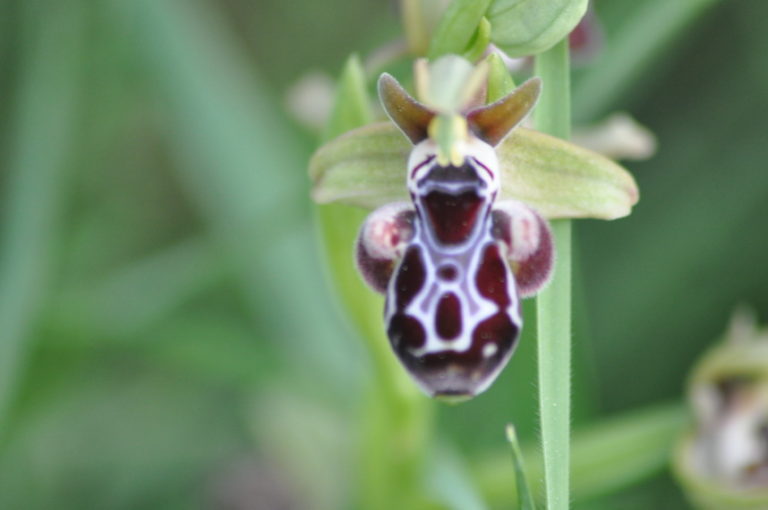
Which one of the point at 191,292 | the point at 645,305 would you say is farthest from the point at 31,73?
the point at 645,305

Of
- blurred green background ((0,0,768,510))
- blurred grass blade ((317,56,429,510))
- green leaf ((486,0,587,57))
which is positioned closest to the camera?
green leaf ((486,0,587,57))

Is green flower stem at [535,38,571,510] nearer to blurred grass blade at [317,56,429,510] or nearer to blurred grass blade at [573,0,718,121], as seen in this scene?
blurred grass blade at [317,56,429,510]

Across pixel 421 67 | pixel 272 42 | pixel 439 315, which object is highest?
pixel 272 42

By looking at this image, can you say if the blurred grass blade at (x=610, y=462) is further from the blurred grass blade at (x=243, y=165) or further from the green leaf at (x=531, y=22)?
the green leaf at (x=531, y=22)

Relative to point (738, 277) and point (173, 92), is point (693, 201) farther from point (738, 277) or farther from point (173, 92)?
point (173, 92)

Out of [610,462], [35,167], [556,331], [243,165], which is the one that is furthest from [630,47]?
[35,167]

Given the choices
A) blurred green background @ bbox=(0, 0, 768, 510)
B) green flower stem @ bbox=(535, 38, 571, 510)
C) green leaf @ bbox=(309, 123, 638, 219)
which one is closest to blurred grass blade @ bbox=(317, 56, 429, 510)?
blurred green background @ bbox=(0, 0, 768, 510)

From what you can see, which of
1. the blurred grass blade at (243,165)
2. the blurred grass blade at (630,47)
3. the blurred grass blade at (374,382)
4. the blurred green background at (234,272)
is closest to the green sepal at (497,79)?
the blurred grass blade at (374,382)
